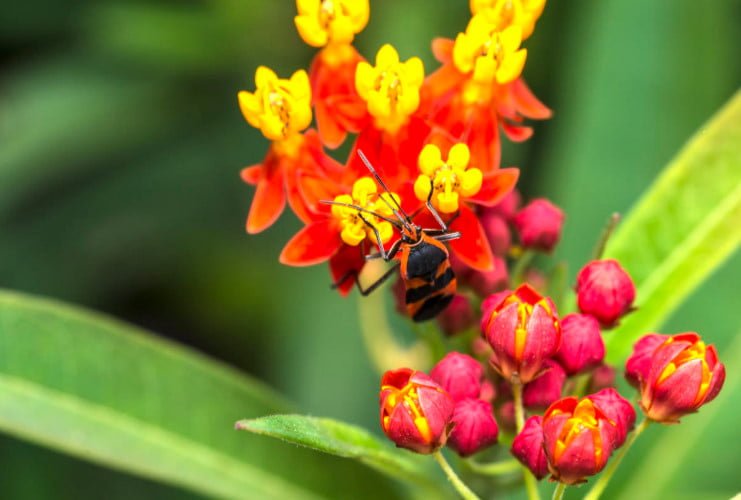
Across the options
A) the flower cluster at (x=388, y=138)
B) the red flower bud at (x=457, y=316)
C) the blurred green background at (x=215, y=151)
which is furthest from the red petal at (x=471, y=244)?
the blurred green background at (x=215, y=151)

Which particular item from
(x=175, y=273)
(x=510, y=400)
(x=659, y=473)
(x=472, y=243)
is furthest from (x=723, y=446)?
(x=175, y=273)

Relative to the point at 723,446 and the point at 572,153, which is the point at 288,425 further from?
the point at 572,153

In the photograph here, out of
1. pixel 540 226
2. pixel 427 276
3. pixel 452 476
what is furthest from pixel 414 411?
pixel 540 226

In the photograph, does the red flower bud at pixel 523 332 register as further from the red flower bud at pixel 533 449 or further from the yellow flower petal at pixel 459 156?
the yellow flower petal at pixel 459 156

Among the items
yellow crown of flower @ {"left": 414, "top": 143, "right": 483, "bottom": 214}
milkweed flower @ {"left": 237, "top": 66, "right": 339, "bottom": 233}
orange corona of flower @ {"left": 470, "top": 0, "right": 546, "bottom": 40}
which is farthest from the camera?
orange corona of flower @ {"left": 470, "top": 0, "right": 546, "bottom": 40}

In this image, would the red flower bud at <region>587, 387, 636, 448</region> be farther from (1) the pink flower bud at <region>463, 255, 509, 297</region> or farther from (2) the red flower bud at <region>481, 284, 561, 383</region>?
(1) the pink flower bud at <region>463, 255, 509, 297</region>

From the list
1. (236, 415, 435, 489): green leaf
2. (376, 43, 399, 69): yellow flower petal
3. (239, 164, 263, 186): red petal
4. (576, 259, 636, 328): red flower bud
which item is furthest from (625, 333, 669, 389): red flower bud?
(239, 164, 263, 186): red petal
